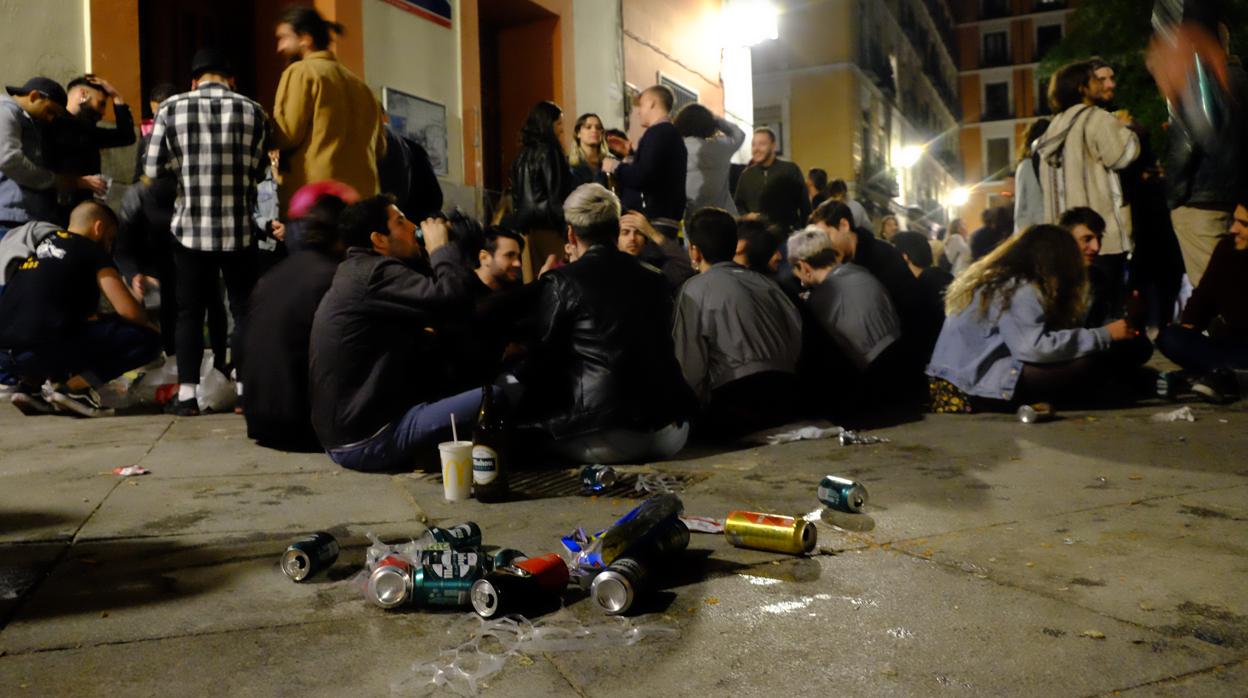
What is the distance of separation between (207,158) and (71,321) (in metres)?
1.27

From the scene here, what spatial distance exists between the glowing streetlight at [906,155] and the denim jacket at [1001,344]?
2959 centimetres

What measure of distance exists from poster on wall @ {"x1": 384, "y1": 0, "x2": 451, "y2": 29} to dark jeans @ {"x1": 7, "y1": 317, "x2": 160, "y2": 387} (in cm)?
425

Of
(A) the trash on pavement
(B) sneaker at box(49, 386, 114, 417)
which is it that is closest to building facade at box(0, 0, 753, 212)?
(B) sneaker at box(49, 386, 114, 417)

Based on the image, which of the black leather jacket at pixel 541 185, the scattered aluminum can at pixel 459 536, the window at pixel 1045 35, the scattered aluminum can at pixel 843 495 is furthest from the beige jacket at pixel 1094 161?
the window at pixel 1045 35

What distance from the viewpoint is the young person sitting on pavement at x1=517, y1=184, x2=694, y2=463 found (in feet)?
14.0

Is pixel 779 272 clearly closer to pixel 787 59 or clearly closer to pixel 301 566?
pixel 301 566

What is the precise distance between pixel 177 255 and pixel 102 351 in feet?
2.73

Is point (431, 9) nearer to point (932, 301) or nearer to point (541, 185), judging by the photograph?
point (541, 185)

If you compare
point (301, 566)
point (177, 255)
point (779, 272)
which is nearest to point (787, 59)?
point (779, 272)

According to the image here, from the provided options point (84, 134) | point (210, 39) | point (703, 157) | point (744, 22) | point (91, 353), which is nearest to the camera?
point (91, 353)

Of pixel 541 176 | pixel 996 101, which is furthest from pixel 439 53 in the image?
pixel 996 101

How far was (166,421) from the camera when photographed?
553 cm

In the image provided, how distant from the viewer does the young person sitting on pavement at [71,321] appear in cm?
565

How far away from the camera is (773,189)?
26.1 ft
